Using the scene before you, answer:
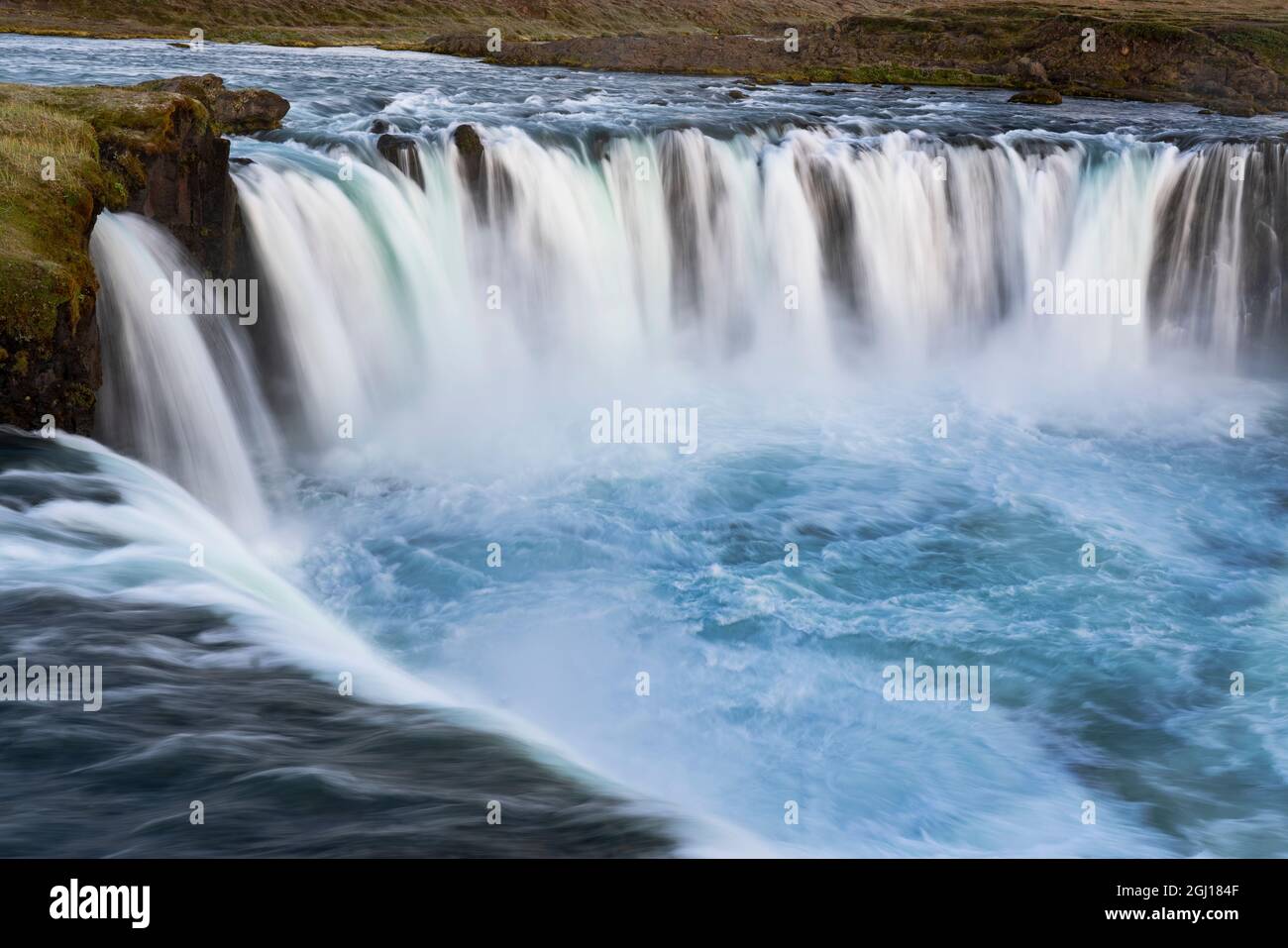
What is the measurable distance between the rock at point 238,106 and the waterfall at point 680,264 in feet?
3.67

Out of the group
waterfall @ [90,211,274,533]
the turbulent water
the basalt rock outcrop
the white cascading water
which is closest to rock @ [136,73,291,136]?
the turbulent water

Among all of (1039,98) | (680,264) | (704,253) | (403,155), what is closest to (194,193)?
(403,155)

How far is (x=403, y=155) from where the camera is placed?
19.7 metres

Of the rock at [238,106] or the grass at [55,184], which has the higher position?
the rock at [238,106]

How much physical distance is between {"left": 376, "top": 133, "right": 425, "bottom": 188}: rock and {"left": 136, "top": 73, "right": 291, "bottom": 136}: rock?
2275 mm

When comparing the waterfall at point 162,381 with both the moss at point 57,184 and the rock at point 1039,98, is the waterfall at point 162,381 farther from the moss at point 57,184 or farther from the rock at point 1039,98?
the rock at point 1039,98

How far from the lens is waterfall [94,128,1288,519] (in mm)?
16797

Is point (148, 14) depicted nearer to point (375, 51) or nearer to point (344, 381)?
point (375, 51)

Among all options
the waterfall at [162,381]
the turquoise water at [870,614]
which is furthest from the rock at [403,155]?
the waterfall at [162,381]

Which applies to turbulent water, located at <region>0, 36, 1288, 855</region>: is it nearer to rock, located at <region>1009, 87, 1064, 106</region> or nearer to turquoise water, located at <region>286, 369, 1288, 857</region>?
turquoise water, located at <region>286, 369, 1288, 857</region>

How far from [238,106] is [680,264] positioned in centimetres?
761

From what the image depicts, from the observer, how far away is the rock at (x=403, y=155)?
19.6 m

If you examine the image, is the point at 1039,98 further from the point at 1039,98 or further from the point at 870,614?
the point at 870,614
